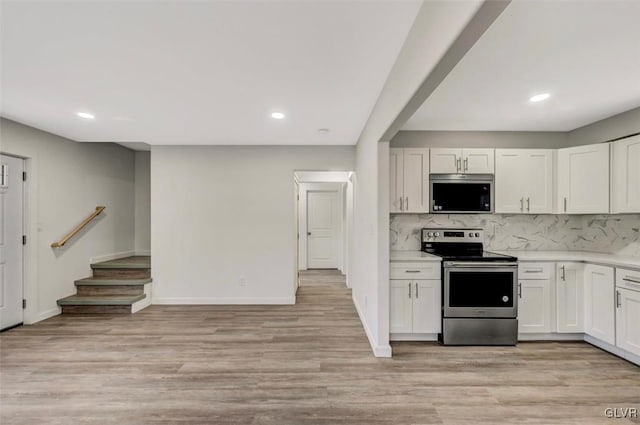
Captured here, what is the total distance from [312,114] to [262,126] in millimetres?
750

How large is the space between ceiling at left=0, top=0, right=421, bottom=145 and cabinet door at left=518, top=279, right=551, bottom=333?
2.58 m

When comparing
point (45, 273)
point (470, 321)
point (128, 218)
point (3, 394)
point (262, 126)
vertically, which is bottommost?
point (3, 394)

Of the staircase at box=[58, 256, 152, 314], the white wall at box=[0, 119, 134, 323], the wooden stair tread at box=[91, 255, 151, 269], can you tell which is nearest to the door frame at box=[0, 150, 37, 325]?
the white wall at box=[0, 119, 134, 323]

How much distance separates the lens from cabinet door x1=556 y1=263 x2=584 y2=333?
3230 millimetres

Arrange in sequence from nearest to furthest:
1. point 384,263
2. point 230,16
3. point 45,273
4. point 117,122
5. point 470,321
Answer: point 230,16
point 384,263
point 470,321
point 117,122
point 45,273

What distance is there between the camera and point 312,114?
10.6ft

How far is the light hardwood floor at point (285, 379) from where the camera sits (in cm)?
207

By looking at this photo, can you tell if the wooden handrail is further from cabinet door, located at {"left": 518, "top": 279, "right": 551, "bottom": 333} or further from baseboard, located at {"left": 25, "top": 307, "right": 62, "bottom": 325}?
cabinet door, located at {"left": 518, "top": 279, "right": 551, "bottom": 333}

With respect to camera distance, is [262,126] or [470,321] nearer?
[470,321]

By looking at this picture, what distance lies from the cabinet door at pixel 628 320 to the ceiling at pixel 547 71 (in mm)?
1807

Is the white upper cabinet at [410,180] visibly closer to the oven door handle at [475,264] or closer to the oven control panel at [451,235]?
the oven control panel at [451,235]

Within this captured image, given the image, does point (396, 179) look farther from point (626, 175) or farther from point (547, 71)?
point (626, 175)

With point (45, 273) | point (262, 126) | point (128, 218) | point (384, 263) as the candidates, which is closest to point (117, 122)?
point (262, 126)

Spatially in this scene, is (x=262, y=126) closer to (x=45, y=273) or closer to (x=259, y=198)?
(x=259, y=198)
